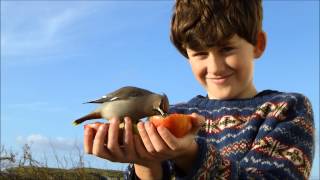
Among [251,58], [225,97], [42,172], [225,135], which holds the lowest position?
[42,172]

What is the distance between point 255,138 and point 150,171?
162 centimetres

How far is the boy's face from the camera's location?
5176 millimetres

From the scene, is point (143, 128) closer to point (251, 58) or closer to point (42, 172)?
point (251, 58)

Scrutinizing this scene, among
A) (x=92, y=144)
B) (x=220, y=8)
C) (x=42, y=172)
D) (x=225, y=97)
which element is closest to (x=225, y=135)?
(x=225, y=97)

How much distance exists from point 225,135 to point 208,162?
154cm

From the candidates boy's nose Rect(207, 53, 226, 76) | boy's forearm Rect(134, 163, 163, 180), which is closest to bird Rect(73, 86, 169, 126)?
boy's forearm Rect(134, 163, 163, 180)

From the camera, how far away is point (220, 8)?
220 inches

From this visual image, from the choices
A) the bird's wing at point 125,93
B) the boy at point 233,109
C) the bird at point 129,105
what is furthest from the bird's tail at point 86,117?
the boy at point 233,109

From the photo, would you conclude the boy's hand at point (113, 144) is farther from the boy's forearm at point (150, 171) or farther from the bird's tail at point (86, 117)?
the bird's tail at point (86, 117)

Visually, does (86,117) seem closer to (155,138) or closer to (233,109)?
(155,138)

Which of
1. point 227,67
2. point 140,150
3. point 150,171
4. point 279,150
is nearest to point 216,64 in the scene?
point 227,67

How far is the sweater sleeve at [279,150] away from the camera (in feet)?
14.2

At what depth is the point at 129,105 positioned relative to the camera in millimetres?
4008

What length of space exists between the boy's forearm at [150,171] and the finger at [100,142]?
42 cm
